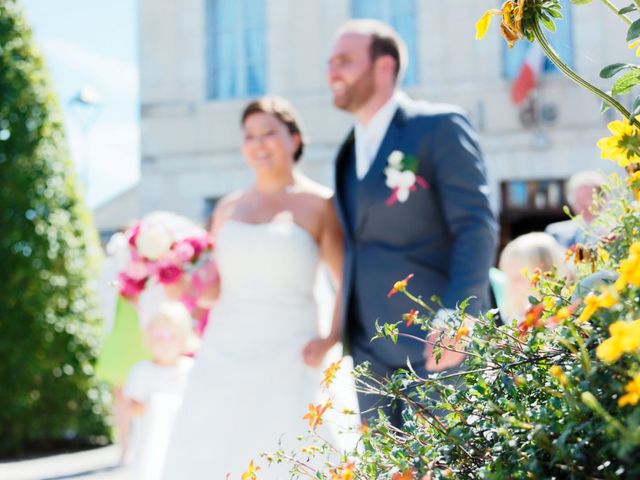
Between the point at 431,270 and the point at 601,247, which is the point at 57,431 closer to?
the point at 431,270

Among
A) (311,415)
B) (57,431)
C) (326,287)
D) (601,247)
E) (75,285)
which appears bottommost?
(57,431)

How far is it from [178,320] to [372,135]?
2.03m

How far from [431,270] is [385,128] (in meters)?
0.59

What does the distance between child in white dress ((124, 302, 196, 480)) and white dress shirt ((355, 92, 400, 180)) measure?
6.04 feet

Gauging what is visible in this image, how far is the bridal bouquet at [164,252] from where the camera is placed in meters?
4.93

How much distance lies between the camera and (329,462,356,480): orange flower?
129 centimetres

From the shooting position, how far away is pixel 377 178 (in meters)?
3.71

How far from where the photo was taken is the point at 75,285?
9.33 meters

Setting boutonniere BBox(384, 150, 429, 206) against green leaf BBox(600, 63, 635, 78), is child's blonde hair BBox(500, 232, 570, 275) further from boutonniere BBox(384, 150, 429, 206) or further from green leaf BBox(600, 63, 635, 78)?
green leaf BBox(600, 63, 635, 78)

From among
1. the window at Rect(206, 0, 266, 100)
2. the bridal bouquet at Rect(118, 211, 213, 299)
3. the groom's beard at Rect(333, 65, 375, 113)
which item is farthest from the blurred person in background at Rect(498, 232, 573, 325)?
the window at Rect(206, 0, 266, 100)

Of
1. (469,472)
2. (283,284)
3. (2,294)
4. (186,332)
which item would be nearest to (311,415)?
(469,472)

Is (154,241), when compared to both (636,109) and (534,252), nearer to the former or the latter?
(534,252)

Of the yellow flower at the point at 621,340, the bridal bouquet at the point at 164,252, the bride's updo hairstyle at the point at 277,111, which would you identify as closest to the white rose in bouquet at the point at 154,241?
the bridal bouquet at the point at 164,252

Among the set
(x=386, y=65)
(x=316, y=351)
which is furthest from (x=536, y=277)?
(x=316, y=351)
